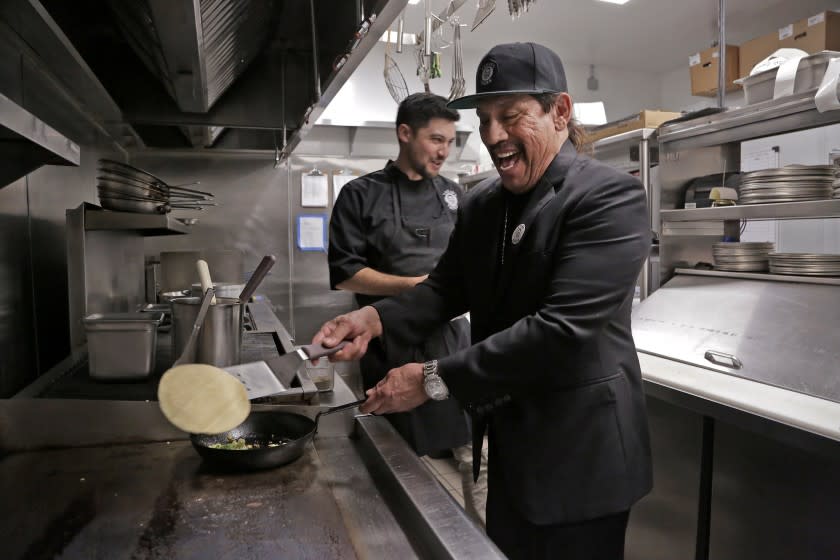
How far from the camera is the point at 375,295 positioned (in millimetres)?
2299

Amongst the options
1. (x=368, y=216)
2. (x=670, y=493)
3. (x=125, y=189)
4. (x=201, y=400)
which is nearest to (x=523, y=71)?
(x=201, y=400)

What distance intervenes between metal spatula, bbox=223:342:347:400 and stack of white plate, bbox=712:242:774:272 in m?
1.99

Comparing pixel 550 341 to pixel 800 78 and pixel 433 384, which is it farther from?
pixel 800 78

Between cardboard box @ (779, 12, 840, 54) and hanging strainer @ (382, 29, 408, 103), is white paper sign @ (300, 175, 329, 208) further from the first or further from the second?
cardboard box @ (779, 12, 840, 54)

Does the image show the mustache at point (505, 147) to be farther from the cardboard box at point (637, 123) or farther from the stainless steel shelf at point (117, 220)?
the cardboard box at point (637, 123)

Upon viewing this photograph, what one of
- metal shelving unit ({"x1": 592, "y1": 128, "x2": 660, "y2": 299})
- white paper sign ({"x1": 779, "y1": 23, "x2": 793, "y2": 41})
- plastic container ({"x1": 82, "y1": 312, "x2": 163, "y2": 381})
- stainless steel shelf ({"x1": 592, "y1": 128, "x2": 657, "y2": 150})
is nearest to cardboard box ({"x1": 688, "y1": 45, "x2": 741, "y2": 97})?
white paper sign ({"x1": 779, "y1": 23, "x2": 793, "y2": 41})

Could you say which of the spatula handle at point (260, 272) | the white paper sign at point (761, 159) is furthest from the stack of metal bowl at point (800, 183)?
the white paper sign at point (761, 159)

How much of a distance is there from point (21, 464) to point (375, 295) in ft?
4.41

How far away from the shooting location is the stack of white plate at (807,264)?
215cm

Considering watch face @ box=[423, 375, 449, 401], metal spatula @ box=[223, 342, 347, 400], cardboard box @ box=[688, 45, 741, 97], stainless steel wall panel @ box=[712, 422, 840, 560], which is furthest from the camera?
cardboard box @ box=[688, 45, 741, 97]

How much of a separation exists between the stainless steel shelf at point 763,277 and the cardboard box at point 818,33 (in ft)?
6.78

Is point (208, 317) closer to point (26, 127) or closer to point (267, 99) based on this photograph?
point (26, 127)

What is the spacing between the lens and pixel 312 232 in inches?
183

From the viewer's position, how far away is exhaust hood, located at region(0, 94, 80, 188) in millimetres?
870
